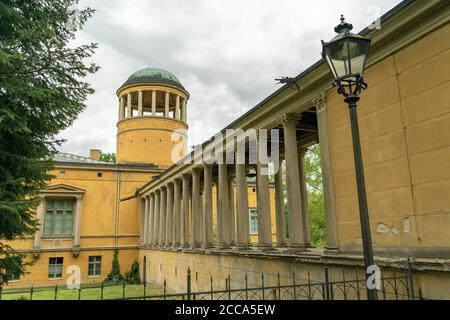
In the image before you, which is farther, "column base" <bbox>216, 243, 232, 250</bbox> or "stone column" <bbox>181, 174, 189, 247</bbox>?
"stone column" <bbox>181, 174, 189, 247</bbox>

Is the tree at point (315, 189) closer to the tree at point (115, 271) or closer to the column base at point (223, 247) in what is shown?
the column base at point (223, 247)

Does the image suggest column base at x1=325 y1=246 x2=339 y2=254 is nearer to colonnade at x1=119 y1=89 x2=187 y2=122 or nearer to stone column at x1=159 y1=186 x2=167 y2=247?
stone column at x1=159 y1=186 x2=167 y2=247

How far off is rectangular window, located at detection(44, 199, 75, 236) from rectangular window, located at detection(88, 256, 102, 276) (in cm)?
305

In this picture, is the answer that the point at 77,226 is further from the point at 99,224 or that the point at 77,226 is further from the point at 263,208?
the point at 263,208

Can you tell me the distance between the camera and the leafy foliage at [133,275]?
105 feet

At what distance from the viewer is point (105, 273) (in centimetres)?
3303

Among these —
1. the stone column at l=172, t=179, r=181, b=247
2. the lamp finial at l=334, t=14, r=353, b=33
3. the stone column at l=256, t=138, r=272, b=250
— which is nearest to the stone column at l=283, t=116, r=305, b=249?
the stone column at l=256, t=138, r=272, b=250

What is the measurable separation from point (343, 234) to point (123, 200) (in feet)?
92.0

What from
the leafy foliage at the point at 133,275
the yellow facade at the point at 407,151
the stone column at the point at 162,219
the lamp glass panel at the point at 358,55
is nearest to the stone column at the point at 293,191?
the yellow facade at the point at 407,151

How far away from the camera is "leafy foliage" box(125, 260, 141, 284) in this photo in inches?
1255

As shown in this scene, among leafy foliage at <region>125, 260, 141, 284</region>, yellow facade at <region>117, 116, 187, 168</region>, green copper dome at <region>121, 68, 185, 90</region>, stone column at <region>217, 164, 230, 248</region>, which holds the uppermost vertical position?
green copper dome at <region>121, 68, 185, 90</region>

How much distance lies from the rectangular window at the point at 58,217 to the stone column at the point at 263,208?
23786mm

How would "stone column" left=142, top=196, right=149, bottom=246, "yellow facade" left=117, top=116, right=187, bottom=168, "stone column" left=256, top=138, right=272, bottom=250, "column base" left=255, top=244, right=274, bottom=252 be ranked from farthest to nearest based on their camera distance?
"yellow facade" left=117, top=116, right=187, bottom=168 < "stone column" left=142, top=196, right=149, bottom=246 < "stone column" left=256, top=138, right=272, bottom=250 < "column base" left=255, top=244, right=274, bottom=252

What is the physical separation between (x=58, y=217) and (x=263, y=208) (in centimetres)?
2434
